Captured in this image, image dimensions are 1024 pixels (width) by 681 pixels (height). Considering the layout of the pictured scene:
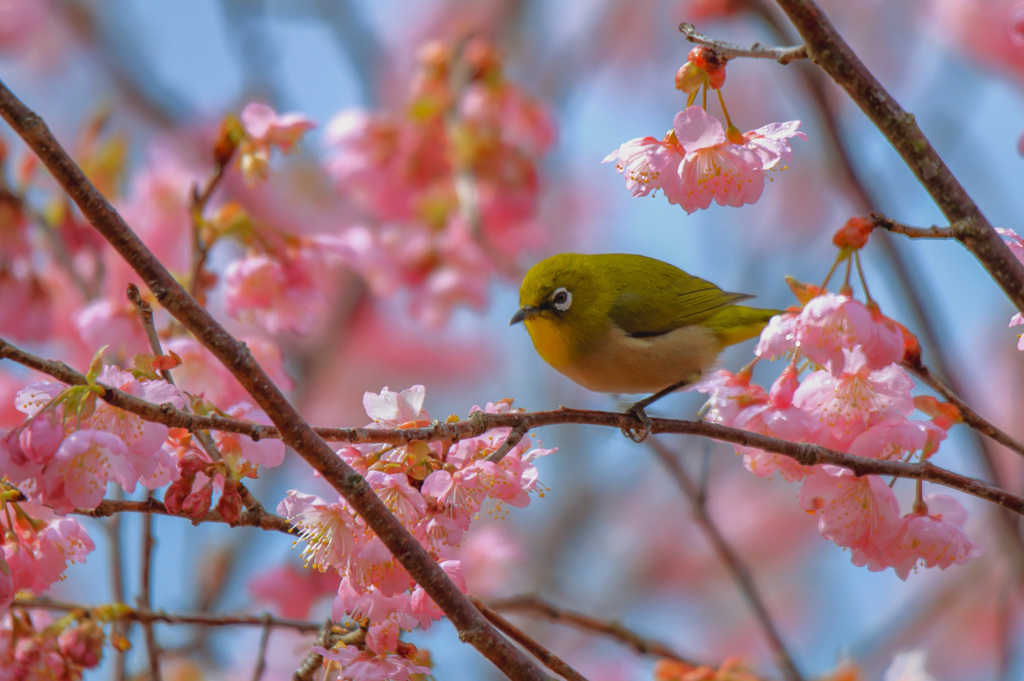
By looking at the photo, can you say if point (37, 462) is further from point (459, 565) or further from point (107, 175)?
point (107, 175)

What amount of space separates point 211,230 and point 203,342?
134 cm

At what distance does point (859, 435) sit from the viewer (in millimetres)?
1838

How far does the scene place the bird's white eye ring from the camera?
301 cm

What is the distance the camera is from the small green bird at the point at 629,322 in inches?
113

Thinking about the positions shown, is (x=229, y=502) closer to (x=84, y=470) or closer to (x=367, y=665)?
(x=84, y=470)

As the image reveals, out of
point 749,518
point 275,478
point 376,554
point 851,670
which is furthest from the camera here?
point 749,518

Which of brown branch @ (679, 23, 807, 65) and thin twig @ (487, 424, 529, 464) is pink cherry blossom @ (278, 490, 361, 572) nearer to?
thin twig @ (487, 424, 529, 464)

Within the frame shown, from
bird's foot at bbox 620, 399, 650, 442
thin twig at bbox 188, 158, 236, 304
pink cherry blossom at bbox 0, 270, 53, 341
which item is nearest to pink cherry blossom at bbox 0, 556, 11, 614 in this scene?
thin twig at bbox 188, 158, 236, 304

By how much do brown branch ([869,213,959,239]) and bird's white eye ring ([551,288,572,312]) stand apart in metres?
1.56

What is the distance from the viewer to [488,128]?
13.4ft

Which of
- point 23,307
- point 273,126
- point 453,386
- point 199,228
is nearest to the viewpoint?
point 199,228

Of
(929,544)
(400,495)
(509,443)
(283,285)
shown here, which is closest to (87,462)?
(400,495)

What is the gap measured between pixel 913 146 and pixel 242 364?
116 centimetres

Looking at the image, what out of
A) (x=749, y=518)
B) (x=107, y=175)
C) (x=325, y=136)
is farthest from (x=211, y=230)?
(x=749, y=518)
